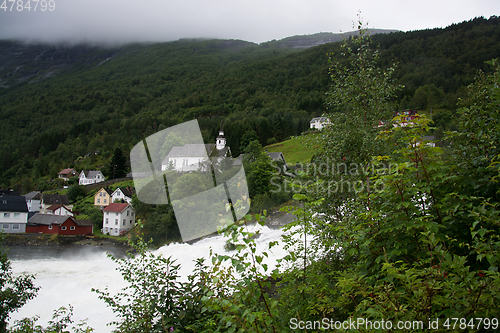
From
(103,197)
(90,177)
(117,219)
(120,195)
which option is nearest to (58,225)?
(117,219)

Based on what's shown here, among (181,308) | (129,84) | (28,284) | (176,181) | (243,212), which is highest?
(129,84)

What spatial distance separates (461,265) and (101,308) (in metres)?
14.6

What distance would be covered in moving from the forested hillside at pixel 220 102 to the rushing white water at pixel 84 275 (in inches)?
1139

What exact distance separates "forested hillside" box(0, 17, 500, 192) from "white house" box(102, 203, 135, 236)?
97.7ft

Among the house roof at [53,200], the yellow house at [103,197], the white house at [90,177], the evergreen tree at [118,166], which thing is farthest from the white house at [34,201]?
the white house at [90,177]

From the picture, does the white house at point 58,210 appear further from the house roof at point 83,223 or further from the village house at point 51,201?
the house roof at point 83,223

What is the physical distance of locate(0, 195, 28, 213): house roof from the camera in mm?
39531

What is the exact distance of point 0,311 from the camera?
5.50 meters

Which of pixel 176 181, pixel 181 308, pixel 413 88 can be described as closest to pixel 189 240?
pixel 176 181

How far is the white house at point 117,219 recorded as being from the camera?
39.2 m

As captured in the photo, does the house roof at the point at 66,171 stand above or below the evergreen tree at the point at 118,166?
below

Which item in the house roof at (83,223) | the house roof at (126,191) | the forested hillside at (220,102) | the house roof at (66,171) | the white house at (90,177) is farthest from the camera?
the house roof at (66,171)

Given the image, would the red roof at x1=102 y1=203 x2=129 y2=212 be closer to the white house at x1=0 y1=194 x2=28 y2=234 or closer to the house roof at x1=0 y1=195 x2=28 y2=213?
the white house at x1=0 y1=194 x2=28 y2=234

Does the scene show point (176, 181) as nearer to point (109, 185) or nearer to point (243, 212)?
point (243, 212)
